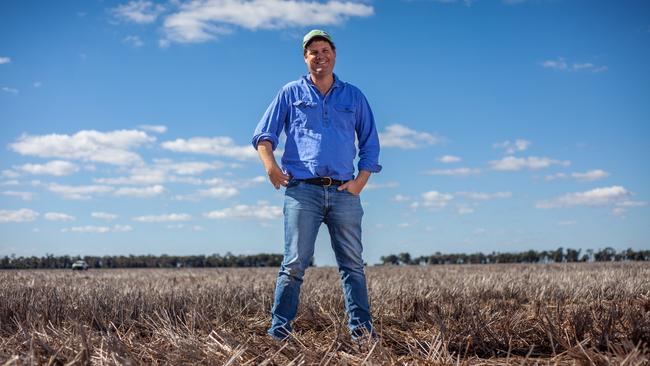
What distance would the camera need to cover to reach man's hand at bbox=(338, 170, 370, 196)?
4.34 m

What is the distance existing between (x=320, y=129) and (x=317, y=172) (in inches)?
13.1

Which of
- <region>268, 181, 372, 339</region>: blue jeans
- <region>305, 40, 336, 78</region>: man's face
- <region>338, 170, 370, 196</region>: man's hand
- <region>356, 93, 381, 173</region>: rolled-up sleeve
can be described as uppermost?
<region>305, 40, 336, 78</region>: man's face

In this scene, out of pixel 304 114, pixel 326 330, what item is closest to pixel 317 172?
pixel 304 114

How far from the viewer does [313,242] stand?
171 inches

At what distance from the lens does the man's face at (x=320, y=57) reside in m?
4.43

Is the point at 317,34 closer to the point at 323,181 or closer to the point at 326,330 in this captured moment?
the point at 323,181

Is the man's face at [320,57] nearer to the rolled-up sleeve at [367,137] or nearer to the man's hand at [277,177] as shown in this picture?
the rolled-up sleeve at [367,137]

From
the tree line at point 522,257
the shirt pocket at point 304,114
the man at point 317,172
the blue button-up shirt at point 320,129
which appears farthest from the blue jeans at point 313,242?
the tree line at point 522,257

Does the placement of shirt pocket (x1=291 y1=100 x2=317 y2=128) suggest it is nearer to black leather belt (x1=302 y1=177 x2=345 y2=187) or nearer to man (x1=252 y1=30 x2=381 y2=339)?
man (x1=252 y1=30 x2=381 y2=339)

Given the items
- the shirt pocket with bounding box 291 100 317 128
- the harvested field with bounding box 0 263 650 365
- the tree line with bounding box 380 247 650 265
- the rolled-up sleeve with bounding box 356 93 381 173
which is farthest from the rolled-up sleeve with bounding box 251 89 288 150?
the tree line with bounding box 380 247 650 265

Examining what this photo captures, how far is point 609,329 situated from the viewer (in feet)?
12.6

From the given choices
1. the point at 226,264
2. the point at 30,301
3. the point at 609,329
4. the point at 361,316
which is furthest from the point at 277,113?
the point at 226,264

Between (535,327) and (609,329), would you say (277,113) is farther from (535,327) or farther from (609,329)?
(609,329)

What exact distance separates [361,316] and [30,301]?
3341 millimetres
